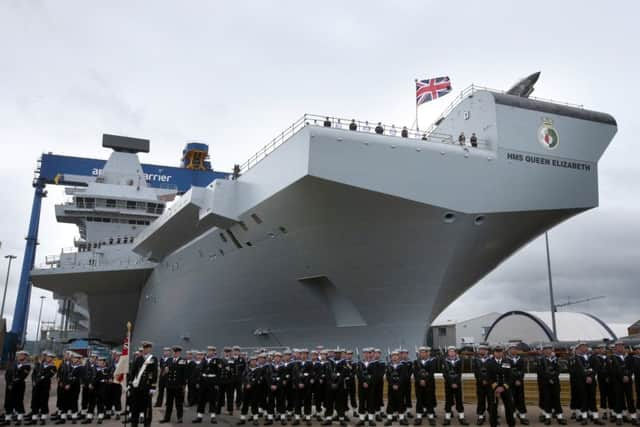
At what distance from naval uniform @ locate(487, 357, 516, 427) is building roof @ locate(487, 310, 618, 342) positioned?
26975 millimetres

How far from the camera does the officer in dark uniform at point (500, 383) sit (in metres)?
8.71

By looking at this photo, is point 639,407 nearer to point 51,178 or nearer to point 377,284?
point 377,284

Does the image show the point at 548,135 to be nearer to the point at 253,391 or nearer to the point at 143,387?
the point at 253,391

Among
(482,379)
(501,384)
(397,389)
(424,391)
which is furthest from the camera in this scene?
(424,391)

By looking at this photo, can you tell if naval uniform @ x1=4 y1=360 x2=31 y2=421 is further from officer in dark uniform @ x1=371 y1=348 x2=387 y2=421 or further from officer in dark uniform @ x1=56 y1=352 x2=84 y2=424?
officer in dark uniform @ x1=371 y1=348 x2=387 y2=421

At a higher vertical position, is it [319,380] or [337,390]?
[319,380]

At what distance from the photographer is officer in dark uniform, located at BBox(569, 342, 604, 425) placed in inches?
374

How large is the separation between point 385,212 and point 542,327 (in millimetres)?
25213

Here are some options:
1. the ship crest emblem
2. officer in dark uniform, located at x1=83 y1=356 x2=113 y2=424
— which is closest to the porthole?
the ship crest emblem

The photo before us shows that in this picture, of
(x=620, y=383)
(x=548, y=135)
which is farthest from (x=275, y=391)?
(x=548, y=135)

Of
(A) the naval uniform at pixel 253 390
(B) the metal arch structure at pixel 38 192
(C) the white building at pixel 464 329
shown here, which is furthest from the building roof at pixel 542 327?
(A) the naval uniform at pixel 253 390

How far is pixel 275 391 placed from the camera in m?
9.80

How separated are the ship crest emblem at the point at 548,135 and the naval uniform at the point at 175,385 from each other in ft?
35.7

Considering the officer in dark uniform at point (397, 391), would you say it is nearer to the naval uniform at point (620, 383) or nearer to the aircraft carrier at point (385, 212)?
the naval uniform at point (620, 383)
